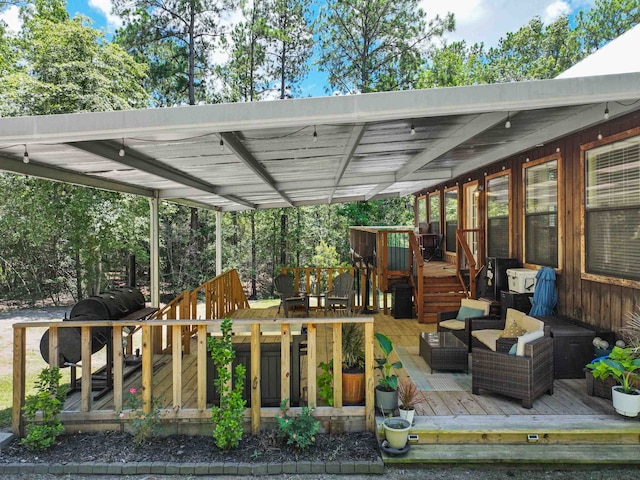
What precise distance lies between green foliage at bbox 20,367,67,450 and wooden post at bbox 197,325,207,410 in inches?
46.0

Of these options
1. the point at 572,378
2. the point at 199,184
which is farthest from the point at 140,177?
the point at 572,378

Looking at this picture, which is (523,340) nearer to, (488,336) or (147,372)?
(488,336)

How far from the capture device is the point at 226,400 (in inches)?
144

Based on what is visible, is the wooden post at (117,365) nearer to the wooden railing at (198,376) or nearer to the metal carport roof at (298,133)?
the wooden railing at (198,376)

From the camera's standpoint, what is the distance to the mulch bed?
3566 millimetres

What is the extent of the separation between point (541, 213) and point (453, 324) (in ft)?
6.46

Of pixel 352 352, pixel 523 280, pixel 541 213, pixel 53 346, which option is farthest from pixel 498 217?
pixel 53 346

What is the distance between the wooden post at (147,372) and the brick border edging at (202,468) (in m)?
0.49

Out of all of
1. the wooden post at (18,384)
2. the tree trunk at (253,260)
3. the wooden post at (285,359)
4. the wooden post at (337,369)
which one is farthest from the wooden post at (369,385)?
the tree trunk at (253,260)

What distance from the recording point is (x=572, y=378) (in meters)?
4.77

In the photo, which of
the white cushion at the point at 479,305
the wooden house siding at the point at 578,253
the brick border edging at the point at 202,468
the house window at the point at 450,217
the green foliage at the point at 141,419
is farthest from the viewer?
the house window at the point at 450,217

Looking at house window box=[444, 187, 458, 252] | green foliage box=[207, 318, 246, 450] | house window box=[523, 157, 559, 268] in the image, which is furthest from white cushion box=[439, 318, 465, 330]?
house window box=[444, 187, 458, 252]

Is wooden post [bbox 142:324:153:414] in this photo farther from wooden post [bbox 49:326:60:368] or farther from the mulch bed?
wooden post [bbox 49:326:60:368]

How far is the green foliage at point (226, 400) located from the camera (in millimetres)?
3584
